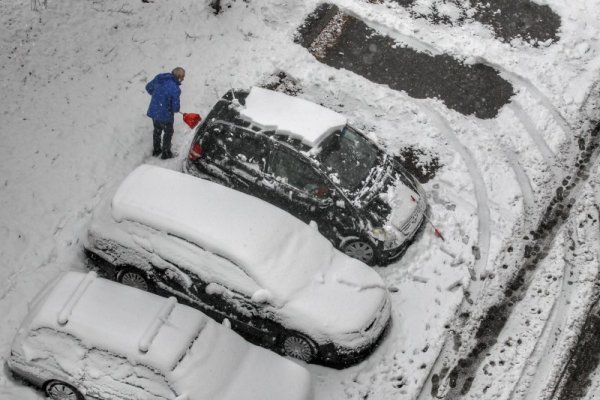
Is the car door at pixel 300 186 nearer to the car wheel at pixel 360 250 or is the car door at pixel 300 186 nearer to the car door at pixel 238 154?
the car door at pixel 238 154

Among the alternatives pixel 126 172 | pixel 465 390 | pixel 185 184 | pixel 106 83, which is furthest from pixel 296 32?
pixel 465 390

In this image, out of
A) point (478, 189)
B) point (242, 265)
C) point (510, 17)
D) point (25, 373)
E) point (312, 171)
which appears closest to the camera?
point (25, 373)

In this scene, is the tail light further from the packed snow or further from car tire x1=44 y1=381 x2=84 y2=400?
car tire x1=44 y1=381 x2=84 y2=400

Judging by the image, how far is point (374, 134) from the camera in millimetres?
11633

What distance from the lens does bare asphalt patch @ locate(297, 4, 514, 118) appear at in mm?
12828

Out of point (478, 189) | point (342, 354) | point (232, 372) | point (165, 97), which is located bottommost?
point (232, 372)

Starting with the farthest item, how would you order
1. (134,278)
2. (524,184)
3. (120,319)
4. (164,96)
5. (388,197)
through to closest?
A: (524,184) < (164,96) < (388,197) < (134,278) < (120,319)

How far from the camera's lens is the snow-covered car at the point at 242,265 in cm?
851

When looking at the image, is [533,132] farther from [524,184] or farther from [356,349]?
[356,349]

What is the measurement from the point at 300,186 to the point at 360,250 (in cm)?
140

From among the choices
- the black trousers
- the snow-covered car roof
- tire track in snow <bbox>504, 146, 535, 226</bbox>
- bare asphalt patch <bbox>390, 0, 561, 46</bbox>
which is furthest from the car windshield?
bare asphalt patch <bbox>390, 0, 561, 46</bbox>

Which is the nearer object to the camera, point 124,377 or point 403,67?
point 124,377

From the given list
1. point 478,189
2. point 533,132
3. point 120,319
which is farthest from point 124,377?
point 533,132

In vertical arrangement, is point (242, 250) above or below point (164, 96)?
below
